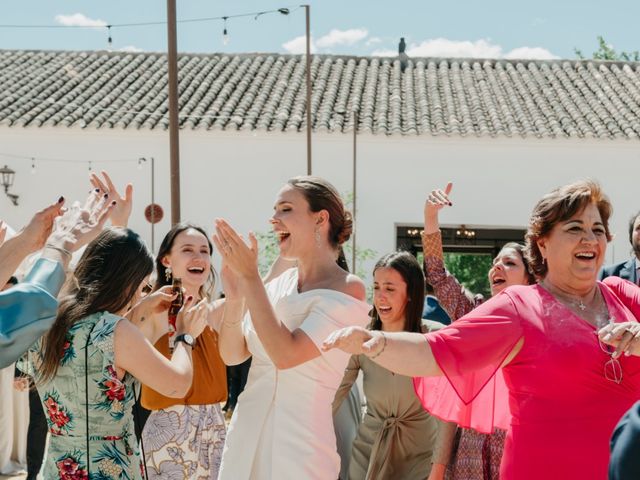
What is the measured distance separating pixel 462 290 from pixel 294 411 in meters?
1.87

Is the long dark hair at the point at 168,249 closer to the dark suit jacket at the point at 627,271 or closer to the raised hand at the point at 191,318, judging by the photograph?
the raised hand at the point at 191,318

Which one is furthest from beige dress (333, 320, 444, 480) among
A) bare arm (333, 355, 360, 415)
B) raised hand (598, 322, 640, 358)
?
raised hand (598, 322, 640, 358)

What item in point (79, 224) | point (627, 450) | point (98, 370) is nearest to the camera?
point (627, 450)

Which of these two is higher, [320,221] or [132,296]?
[320,221]

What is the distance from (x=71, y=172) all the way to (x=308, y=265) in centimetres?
1816

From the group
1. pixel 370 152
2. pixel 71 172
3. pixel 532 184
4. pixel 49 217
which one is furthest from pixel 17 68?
pixel 49 217

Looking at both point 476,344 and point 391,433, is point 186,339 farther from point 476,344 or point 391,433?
point 391,433

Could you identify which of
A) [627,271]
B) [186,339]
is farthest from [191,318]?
[627,271]

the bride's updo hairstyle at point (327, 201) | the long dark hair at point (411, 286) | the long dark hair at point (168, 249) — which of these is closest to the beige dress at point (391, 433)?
the long dark hair at point (411, 286)

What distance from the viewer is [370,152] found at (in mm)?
20609

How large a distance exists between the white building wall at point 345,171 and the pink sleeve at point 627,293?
17.4m

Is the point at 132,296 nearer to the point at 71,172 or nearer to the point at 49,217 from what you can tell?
the point at 49,217

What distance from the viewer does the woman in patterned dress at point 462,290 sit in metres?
4.43

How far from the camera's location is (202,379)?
187 inches
